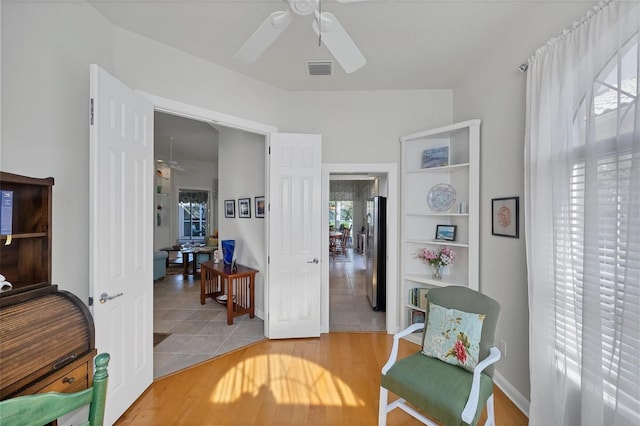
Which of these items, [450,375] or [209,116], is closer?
[450,375]

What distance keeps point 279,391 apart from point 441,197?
261 cm

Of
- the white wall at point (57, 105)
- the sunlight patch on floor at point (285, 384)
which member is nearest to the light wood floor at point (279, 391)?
the sunlight patch on floor at point (285, 384)

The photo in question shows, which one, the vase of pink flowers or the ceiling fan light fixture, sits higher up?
the ceiling fan light fixture

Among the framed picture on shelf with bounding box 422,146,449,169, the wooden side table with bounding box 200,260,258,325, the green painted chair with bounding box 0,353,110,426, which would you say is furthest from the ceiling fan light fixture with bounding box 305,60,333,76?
the green painted chair with bounding box 0,353,110,426

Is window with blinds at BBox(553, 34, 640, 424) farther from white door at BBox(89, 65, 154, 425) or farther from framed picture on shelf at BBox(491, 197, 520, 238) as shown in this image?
white door at BBox(89, 65, 154, 425)

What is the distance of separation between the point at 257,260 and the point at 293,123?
1986mm

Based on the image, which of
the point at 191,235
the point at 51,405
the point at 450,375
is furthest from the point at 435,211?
the point at 191,235

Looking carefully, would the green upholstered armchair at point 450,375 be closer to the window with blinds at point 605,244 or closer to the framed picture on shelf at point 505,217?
the window with blinds at point 605,244

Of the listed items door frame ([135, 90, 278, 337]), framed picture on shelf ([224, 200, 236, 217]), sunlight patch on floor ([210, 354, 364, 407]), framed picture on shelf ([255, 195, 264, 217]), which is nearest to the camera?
sunlight patch on floor ([210, 354, 364, 407])

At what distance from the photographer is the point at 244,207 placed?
156 inches

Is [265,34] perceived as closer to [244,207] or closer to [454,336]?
[454,336]

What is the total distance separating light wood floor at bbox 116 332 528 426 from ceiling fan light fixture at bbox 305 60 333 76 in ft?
9.98

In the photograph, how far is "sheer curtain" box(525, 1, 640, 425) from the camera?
119 cm

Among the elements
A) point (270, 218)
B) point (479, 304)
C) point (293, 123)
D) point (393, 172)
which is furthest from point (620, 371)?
point (293, 123)
